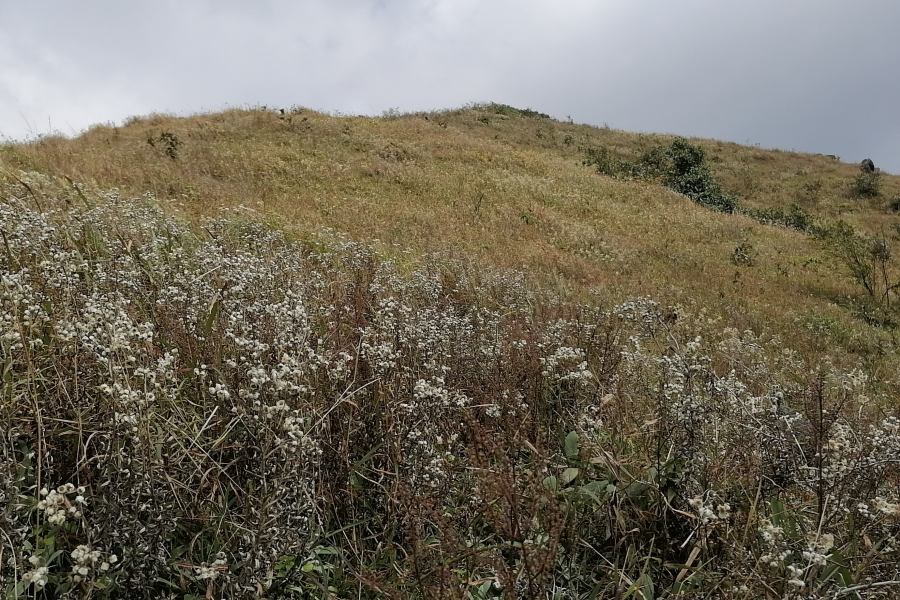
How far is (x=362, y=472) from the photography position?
295 centimetres

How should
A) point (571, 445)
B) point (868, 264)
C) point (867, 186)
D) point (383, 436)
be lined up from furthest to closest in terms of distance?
point (867, 186) < point (868, 264) < point (571, 445) < point (383, 436)

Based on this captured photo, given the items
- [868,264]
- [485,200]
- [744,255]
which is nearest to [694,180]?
[868,264]

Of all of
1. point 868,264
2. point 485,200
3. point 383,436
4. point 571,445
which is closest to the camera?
point 383,436

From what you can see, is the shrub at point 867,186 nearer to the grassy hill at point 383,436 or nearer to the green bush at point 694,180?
the green bush at point 694,180

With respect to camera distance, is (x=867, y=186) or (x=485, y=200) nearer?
(x=485, y=200)

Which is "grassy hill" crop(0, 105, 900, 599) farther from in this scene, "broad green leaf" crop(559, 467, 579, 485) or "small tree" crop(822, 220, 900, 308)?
"small tree" crop(822, 220, 900, 308)

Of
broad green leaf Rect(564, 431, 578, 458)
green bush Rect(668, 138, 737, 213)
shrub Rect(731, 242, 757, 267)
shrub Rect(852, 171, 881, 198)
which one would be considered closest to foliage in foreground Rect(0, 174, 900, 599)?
broad green leaf Rect(564, 431, 578, 458)

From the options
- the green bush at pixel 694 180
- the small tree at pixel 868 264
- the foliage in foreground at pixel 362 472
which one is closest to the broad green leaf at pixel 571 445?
the foliage in foreground at pixel 362 472

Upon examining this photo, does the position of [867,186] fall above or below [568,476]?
above

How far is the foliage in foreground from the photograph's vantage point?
2.04 metres

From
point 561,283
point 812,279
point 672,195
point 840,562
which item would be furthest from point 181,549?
point 672,195

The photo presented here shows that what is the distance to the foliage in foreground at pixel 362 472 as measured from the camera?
6.68 feet

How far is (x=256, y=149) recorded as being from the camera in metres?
19.4

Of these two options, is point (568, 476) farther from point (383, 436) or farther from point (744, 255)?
point (744, 255)
